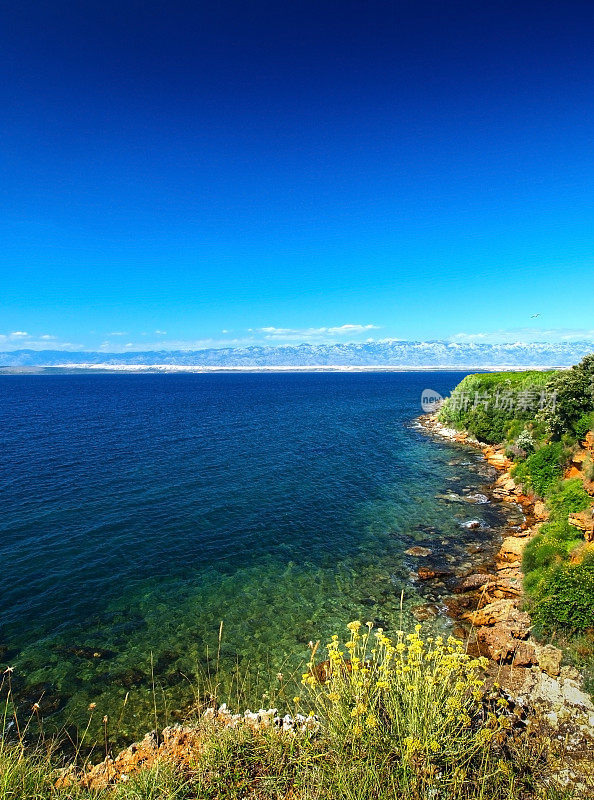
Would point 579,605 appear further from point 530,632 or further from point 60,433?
point 60,433

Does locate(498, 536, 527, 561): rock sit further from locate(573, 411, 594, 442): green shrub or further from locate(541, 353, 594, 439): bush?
locate(541, 353, 594, 439): bush

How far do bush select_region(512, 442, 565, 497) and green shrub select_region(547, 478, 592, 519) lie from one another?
10.8ft

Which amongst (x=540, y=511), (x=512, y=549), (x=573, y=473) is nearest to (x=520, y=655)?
(x=512, y=549)

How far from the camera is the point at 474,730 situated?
28.1 ft

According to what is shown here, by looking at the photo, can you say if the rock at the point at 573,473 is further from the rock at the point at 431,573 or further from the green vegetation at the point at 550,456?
the rock at the point at 431,573

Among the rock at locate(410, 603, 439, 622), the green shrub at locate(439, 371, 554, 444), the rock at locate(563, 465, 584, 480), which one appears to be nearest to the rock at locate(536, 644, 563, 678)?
the rock at locate(410, 603, 439, 622)

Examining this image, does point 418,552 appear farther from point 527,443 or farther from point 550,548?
point 527,443

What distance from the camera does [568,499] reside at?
2647cm

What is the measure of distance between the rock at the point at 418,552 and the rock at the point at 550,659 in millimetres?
10164

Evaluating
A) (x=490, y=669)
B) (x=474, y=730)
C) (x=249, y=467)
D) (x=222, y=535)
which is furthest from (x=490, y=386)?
(x=474, y=730)

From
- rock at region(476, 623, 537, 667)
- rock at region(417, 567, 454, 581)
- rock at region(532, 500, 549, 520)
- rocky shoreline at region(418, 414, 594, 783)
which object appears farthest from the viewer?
rock at region(532, 500, 549, 520)

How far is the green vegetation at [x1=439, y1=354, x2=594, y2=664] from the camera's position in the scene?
672 inches

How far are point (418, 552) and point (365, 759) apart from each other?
2057cm

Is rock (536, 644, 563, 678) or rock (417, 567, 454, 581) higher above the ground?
rock (536, 644, 563, 678)
